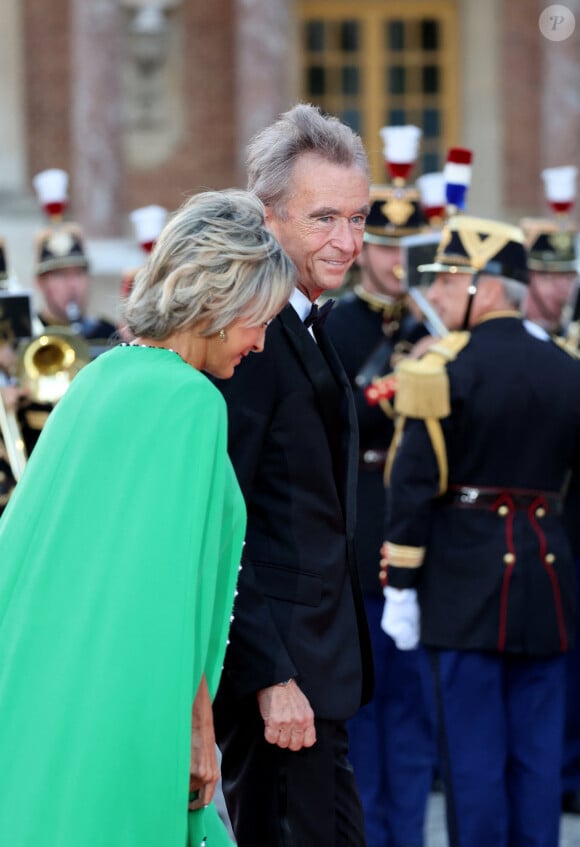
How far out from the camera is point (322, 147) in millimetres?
3555

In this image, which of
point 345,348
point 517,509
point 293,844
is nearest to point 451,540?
point 517,509

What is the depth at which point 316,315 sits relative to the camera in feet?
11.7

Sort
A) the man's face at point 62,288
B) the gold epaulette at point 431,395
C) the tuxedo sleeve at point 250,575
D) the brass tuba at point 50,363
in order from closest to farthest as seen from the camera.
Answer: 1. the tuxedo sleeve at point 250,575
2. the gold epaulette at point 431,395
3. the brass tuba at point 50,363
4. the man's face at point 62,288

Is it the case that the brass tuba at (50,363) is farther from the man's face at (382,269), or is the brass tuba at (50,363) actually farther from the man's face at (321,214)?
the man's face at (321,214)

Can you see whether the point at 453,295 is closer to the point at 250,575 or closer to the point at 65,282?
the point at 250,575

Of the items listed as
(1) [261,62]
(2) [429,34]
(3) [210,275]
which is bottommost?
(2) [429,34]

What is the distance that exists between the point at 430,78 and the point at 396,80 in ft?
1.13

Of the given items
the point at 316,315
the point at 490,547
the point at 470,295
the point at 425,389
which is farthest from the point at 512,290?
the point at 316,315

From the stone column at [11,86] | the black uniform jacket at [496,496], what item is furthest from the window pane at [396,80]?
the black uniform jacket at [496,496]

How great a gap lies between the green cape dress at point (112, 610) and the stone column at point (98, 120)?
1325cm

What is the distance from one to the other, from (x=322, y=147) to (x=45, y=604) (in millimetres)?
1180

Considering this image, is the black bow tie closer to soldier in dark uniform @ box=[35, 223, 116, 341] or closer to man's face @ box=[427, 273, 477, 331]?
man's face @ box=[427, 273, 477, 331]

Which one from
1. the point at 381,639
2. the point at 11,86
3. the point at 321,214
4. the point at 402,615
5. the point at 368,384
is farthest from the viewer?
the point at 11,86

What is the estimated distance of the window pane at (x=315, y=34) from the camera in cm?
1825
